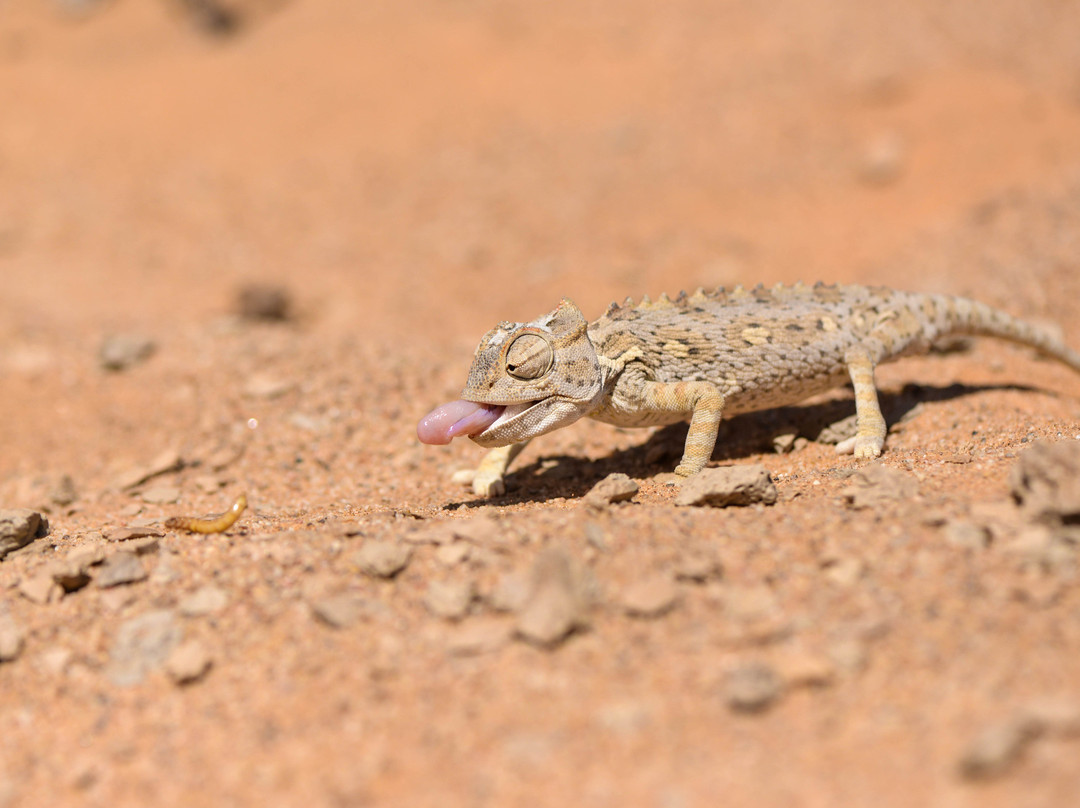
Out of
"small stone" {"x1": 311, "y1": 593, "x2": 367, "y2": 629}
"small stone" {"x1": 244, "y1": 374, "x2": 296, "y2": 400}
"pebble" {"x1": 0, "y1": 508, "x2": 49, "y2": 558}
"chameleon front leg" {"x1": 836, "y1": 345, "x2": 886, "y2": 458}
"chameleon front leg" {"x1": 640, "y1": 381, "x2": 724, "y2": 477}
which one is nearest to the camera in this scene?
"small stone" {"x1": 311, "y1": 593, "x2": 367, "y2": 629}

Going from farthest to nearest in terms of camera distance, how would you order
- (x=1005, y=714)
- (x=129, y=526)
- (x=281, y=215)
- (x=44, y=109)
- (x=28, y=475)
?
1. (x=44, y=109)
2. (x=281, y=215)
3. (x=28, y=475)
4. (x=129, y=526)
5. (x=1005, y=714)

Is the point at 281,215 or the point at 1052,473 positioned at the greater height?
the point at 281,215

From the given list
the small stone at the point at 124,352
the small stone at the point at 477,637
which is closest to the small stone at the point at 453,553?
the small stone at the point at 477,637

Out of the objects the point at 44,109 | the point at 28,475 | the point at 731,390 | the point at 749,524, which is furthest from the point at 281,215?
the point at 749,524

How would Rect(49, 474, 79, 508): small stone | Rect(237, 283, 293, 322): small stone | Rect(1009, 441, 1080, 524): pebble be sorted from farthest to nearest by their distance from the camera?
1. Rect(237, 283, 293, 322): small stone
2. Rect(49, 474, 79, 508): small stone
3. Rect(1009, 441, 1080, 524): pebble

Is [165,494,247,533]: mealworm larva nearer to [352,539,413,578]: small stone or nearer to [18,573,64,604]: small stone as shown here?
[18,573,64,604]: small stone

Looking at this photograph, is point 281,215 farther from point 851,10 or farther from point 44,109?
point 851,10

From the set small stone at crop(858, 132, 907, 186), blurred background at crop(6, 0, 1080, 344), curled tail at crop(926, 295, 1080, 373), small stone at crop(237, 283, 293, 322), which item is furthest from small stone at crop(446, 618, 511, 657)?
small stone at crop(858, 132, 907, 186)

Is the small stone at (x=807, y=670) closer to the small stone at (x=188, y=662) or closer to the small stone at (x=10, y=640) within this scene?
the small stone at (x=188, y=662)
